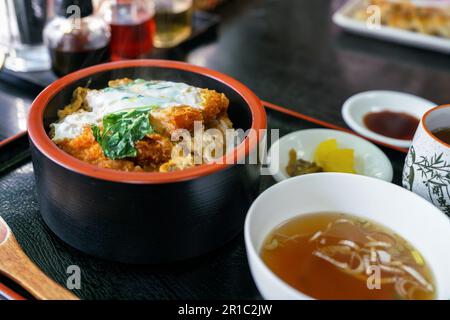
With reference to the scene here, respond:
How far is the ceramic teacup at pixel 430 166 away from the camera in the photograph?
137cm

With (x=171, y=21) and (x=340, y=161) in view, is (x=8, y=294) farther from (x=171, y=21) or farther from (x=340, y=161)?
(x=171, y=21)

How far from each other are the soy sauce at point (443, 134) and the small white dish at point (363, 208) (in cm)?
22

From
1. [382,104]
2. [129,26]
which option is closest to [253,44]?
[129,26]

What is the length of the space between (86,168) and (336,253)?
61 cm

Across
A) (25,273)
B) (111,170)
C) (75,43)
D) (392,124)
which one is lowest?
(392,124)

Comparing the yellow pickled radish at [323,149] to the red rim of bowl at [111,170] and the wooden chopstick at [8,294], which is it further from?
the wooden chopstick at [8,294]

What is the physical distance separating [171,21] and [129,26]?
253 mm

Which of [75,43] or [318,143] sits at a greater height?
[75,43]

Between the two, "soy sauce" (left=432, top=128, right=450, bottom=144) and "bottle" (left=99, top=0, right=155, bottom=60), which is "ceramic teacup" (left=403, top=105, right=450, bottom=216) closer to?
"soy sauce" (left=432, top=128, right=450, bottom=144)

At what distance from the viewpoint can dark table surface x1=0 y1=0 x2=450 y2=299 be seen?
1276mm

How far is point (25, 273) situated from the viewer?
124cm

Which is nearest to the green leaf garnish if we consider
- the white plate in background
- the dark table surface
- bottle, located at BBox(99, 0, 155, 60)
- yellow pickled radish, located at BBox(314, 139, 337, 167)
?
the dark table surface

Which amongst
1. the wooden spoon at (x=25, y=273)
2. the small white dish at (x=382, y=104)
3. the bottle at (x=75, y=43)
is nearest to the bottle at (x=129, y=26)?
the bottle at (x=75, y=43)

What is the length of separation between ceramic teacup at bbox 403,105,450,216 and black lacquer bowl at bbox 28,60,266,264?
413mm
